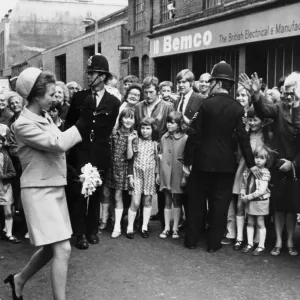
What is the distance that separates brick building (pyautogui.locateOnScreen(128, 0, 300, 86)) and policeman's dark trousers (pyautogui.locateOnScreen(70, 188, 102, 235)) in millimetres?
8070

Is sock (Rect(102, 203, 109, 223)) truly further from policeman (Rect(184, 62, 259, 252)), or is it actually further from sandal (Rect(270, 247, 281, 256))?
sandal (Rect(270, 247, 281, 256))

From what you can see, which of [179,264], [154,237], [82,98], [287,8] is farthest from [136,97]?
[287,8]

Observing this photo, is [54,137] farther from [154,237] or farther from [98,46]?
[98,46]

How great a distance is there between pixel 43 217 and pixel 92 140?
2.56m

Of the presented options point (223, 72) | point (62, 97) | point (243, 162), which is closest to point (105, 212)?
point (62, 97)

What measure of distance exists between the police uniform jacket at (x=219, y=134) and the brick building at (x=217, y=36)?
7.37 m

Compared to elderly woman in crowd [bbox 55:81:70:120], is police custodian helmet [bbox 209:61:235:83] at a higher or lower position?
higher

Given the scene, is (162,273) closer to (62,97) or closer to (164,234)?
(164,234)

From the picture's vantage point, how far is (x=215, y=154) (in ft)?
20.8

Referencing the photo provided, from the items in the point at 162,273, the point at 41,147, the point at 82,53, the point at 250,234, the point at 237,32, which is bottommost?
the point at 162,273

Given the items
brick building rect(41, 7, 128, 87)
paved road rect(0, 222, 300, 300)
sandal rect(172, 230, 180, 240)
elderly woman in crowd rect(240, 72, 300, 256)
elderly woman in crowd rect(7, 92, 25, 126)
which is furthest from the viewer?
brick building rect(41, 7, 128, 87)

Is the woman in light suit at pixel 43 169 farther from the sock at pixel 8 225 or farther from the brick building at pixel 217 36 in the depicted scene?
the brick building at pixel 217 36

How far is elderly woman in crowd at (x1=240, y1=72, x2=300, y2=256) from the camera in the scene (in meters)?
6.01

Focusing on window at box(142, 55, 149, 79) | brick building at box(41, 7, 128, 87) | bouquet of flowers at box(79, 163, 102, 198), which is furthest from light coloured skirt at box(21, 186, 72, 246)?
brick building at box(41, 7, 128, 87)
